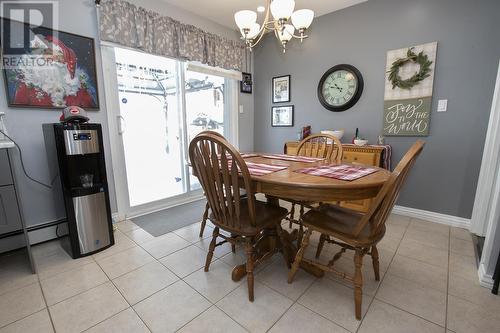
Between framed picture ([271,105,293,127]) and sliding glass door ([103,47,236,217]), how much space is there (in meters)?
0.80

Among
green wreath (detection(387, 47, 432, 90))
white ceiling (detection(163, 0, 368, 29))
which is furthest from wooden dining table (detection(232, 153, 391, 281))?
white ceiling (detection(163, 0, 368, 29))

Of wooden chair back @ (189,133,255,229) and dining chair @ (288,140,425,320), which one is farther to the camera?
wooden chair back @ (189,133,255,229)

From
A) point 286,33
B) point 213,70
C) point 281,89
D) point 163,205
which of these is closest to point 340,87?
point 281,89

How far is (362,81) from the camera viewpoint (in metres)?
2.71

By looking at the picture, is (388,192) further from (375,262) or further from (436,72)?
(436,72)

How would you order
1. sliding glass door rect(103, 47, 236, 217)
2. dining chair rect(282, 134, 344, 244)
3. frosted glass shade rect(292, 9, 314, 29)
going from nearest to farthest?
1. frosted glass shade rect(292, 9, 314, 29)
2. dining chair rect(282, 134, 344, 244)
3. sliding glass door rect(103, 47, 236, 217)

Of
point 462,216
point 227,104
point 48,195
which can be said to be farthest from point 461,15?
point 48,195

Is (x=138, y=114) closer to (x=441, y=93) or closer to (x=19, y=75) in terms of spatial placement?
(x=19, y=75)

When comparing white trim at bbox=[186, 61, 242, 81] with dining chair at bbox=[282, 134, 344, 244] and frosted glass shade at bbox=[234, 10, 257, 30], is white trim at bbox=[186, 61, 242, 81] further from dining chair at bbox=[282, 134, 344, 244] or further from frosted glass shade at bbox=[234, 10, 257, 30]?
dining chair at bbox=[282, 134, 344, 244]

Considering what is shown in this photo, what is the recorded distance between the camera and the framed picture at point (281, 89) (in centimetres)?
340

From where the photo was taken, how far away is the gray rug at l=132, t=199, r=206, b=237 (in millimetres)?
2346

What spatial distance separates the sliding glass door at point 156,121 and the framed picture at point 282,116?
80cm

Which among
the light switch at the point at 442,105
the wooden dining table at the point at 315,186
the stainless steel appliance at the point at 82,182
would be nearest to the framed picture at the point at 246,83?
the stainless steel appliance at the point at 82,182

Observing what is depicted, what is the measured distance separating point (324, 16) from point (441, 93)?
167 centimetres
